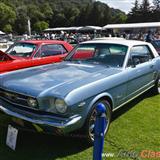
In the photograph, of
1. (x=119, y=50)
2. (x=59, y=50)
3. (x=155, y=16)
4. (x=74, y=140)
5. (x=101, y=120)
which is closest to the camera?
(x=101, y=120)

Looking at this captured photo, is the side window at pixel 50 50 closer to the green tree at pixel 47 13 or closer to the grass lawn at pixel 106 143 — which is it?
the grass lawn at pixel 106 143

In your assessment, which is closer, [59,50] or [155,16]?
[59,50]

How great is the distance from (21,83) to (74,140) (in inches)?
47.3

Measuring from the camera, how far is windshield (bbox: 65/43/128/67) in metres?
5.23

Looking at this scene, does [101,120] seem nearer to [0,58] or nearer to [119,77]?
[119,77]

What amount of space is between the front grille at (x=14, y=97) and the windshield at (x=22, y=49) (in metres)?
3.66

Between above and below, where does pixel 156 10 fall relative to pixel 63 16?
above

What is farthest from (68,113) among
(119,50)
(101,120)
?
(119,50)

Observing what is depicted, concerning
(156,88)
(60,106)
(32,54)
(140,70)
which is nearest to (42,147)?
(60,106)

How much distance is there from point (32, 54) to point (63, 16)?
98479 millimetres

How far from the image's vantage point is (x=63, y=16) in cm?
10362

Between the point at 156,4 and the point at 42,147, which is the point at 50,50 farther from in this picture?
the point at 156,4

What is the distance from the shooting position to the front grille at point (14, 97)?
12.9ft

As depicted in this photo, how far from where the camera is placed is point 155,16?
83.8m
